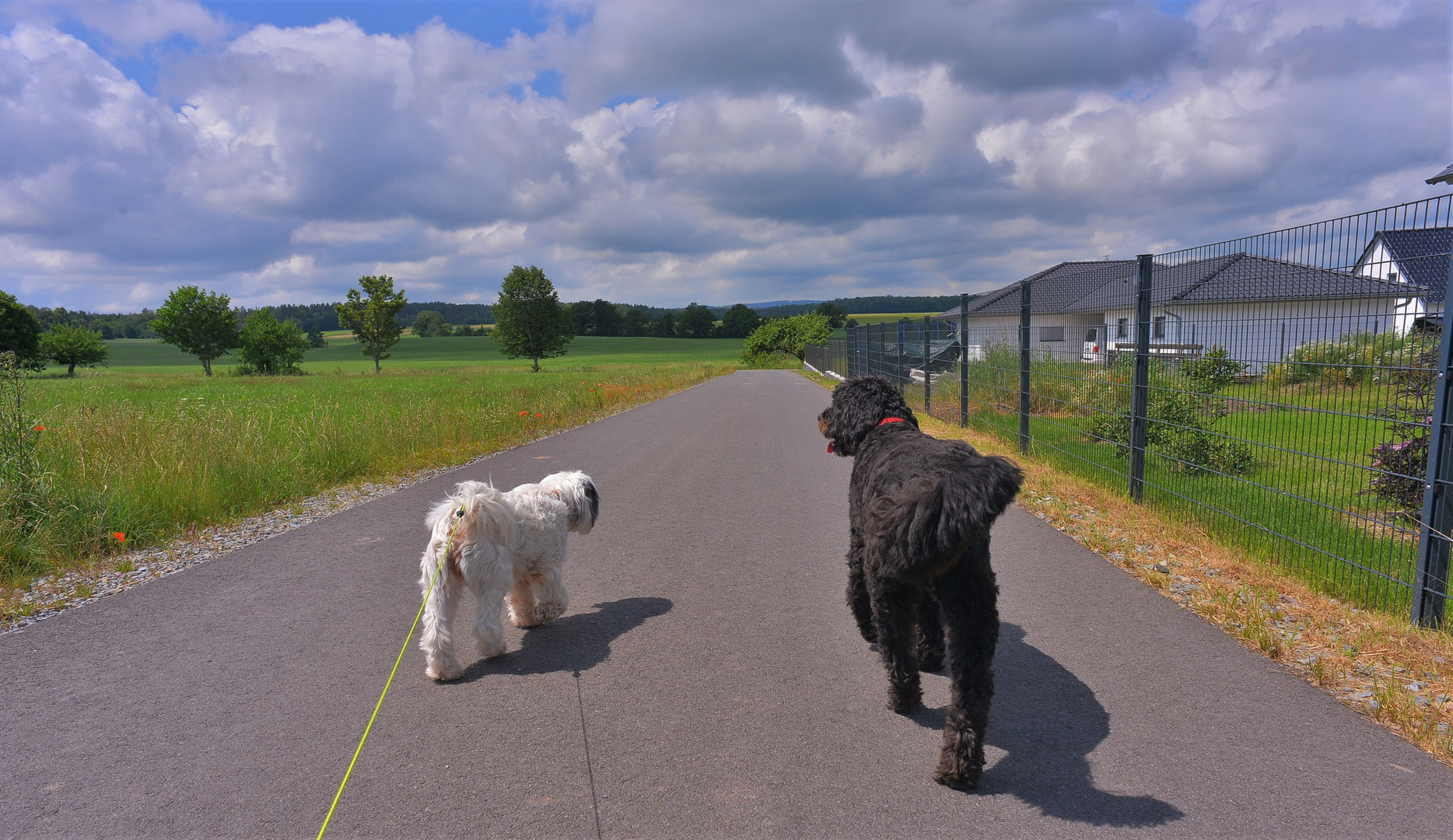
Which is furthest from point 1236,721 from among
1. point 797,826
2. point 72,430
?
point 72,430

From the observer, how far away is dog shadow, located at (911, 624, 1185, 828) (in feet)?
8.02

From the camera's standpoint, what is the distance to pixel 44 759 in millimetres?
2842

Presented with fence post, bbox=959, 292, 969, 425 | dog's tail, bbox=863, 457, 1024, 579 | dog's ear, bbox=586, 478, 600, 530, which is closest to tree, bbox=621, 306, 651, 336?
fence post, bbox=959, 292, 969, 425

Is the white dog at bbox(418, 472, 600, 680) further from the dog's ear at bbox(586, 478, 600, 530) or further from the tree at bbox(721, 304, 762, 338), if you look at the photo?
the tree at bbox(721, 304, 762, 338)

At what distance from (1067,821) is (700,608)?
7.89ft

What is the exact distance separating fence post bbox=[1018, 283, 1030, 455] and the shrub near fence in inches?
43.5

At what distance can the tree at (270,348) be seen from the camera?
213ft

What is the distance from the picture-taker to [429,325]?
117 m

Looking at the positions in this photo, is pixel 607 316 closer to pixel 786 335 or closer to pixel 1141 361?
pixel 786 335

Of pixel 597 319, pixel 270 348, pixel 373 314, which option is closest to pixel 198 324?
pixel 270 348

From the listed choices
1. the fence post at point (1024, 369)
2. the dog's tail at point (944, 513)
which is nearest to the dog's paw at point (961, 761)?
the dog's tail at point (944, 513)

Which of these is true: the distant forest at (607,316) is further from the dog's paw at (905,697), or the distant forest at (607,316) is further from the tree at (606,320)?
the dog's paw at (905,697)

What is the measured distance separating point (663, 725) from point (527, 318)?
69.5 metres

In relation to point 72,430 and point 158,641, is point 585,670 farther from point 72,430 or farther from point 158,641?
point 72,430
